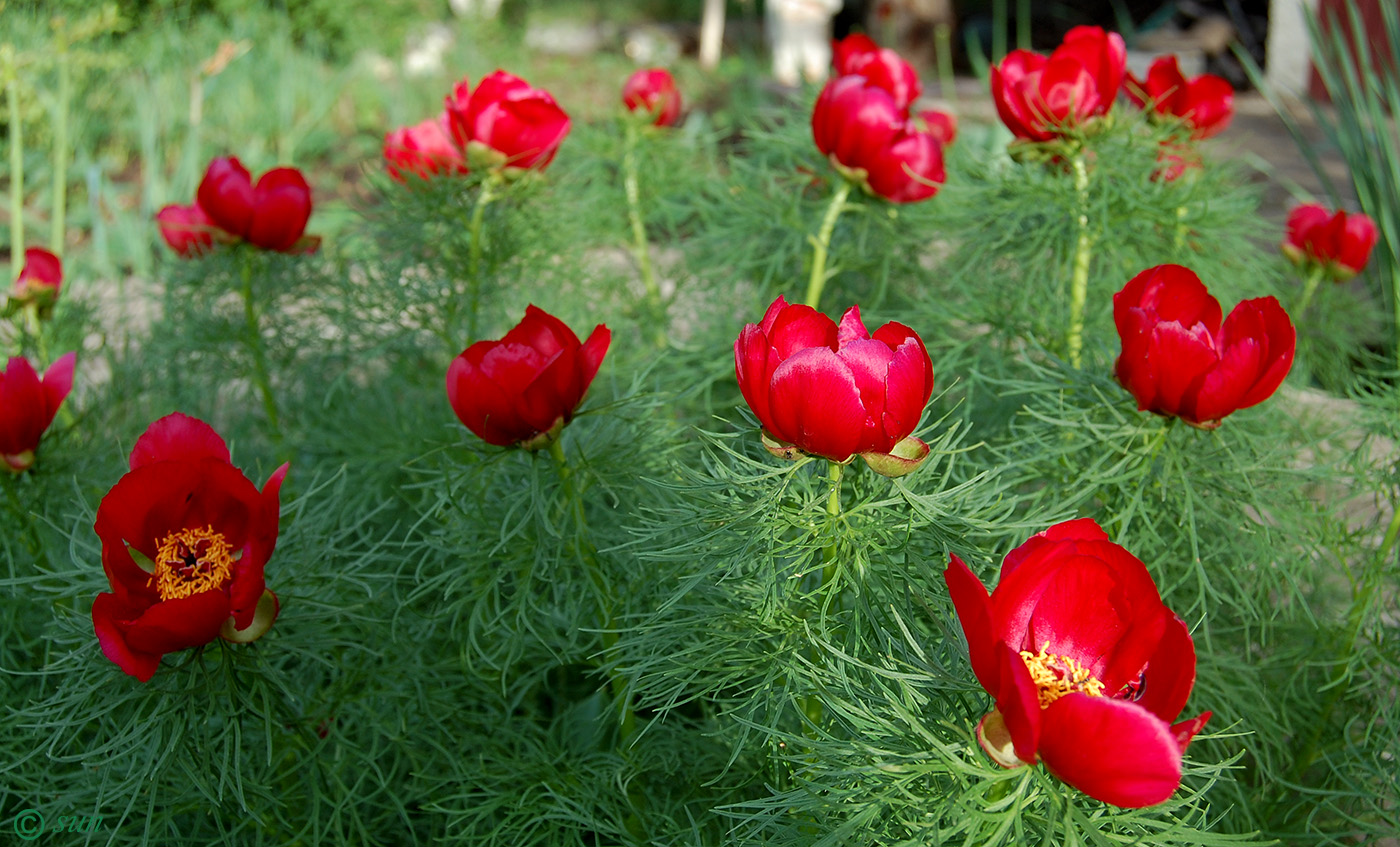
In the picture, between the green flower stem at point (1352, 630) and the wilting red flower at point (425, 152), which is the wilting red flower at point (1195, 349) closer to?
the green flower stem at point (1352, 630)

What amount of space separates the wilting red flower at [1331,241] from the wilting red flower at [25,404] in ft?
5.09

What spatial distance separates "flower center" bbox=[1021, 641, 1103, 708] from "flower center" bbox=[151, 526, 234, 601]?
57 centimetres

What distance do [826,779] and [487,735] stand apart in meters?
0.48

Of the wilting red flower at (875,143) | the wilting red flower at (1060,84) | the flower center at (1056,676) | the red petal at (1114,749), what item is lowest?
the flower center at (1056,676)

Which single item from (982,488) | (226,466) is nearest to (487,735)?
(226,466)

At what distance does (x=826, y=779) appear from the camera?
725 millimetres

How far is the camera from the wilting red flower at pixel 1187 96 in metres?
1.40

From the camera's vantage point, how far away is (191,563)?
0.80 metres

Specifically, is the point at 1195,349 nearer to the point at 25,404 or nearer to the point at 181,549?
the point at 181,549

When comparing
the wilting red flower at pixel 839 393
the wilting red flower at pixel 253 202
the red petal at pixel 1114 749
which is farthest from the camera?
the wilting red flower at pixel 253 202

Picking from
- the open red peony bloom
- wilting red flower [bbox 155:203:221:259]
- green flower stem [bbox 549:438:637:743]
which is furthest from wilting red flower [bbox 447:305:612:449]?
wilting red flower [bbox 155:203:221:259]

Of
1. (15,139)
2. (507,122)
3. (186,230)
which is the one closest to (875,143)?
(507,122)

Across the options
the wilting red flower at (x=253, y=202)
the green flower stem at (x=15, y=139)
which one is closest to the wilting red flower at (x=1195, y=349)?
the wilting red flower at (x=253, y=202)

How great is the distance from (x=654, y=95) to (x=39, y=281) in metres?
0.91
